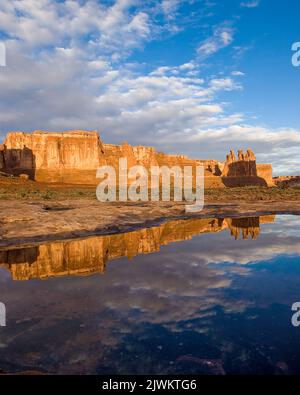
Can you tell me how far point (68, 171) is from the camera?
10881 cm

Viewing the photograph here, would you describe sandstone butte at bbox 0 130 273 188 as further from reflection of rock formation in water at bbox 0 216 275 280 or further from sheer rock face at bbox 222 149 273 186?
reflection of rock formation in water at bbox 0 216 275 280

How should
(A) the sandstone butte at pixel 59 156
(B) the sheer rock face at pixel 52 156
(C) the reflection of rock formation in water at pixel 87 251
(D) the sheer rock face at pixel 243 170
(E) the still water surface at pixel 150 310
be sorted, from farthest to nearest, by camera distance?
(D) the sheer rock face at pixel 243 170
(B) the sheer rock face at pixel 52 156
(A) the sandstone butte at pixel 59 156
(C) the reflection of rock formation in water at pixel 87 251
(E) the still water surface at pixel 150 310

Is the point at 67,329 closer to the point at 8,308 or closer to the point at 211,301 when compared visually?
the point at 8,308

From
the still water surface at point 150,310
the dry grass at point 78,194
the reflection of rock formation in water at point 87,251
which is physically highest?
the dry grass at point 78,194

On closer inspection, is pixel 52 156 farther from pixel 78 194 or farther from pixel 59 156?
pixel 78 194

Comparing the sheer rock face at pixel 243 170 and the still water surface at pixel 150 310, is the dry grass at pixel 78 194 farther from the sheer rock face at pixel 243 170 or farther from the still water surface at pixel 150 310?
the sheer rock face at pixel 243 170

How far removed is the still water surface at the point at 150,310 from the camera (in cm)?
413

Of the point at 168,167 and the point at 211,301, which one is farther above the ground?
the point at 168,167

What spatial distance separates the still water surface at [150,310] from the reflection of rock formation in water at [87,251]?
40 millimetres

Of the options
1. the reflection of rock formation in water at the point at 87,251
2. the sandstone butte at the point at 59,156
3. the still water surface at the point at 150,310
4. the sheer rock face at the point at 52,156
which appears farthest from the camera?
the sheer rock face at the point at 52,156

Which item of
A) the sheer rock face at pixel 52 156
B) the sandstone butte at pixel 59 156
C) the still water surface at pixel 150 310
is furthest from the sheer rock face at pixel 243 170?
the still water surface at pixel 150 310

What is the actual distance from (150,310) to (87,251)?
18.3ft

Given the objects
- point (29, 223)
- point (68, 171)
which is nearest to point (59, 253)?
point (29, 223)
